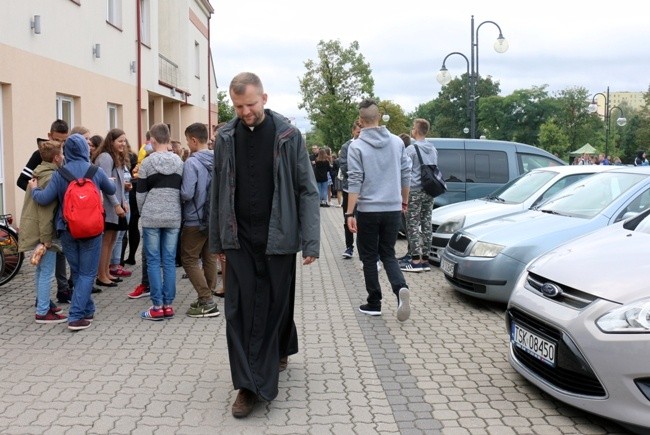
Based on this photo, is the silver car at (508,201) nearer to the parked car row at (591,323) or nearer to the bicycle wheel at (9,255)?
the parked car row at (591,323)

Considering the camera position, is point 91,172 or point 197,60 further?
point 197,60

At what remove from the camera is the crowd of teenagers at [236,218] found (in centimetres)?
446

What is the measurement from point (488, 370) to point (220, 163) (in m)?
2.55

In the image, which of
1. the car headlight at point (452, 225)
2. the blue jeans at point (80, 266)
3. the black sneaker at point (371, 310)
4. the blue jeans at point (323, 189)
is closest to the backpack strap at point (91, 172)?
the blue jeans at point (80, 266)

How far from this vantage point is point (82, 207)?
247 inches

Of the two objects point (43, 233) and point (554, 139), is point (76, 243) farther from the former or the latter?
point (554, 139)

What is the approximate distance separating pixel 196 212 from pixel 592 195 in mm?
4383

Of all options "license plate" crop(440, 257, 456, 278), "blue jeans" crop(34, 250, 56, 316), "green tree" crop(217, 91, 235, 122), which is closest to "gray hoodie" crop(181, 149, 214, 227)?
"blue jeans" crop(34, 250, 56, 316)

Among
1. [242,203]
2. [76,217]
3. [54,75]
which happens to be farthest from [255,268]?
[54,75]

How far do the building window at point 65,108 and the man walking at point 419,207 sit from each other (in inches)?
297

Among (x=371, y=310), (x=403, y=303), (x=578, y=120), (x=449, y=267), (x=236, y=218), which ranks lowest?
(x=371, y=310)

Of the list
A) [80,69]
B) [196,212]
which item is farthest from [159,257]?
[80,69]

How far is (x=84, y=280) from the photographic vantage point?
254 inches

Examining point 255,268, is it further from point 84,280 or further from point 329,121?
Answer: point 329,121
